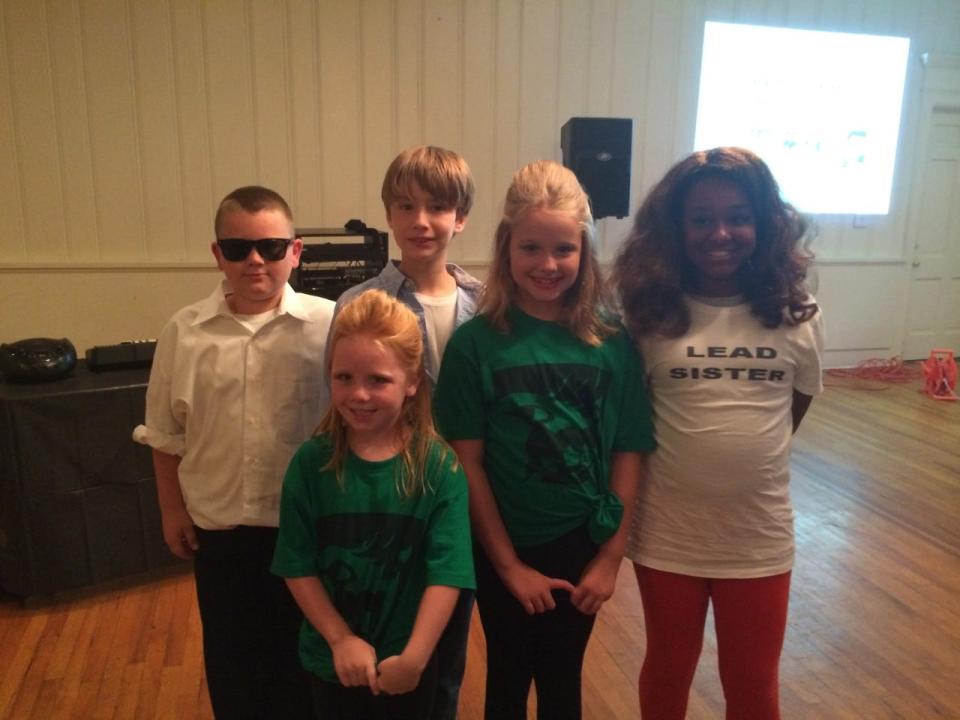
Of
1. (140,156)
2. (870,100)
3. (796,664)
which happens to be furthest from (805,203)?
(140,156)

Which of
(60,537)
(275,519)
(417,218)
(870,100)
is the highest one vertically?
(870,100)

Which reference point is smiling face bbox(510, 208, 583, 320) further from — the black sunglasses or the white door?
the white door

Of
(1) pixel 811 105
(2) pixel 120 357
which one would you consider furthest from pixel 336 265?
(1) pixel 811 105

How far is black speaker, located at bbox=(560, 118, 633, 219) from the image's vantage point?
4.27 m

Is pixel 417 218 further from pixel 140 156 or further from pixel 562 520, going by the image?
pixel 140 156

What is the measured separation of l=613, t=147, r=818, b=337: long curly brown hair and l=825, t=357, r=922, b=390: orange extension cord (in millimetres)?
4373

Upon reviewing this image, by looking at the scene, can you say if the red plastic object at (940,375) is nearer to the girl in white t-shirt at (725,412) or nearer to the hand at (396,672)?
the girl in white t-shirt at (725,412)

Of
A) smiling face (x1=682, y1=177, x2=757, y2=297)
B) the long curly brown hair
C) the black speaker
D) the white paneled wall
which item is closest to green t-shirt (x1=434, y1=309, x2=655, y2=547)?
the long curly brown hair

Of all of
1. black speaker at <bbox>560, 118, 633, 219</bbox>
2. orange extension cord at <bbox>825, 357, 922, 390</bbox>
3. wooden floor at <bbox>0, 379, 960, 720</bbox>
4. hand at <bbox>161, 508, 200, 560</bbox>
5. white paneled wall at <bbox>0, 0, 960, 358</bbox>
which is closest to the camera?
hand at <bbox>161, 508, 200, 560</bbox>

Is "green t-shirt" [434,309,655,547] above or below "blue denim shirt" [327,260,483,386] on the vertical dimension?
below

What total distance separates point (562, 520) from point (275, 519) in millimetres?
516

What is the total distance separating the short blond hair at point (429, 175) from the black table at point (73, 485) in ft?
4.71

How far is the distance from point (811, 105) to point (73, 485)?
517 cm

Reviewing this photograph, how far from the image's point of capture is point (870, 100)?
17.1 feet
